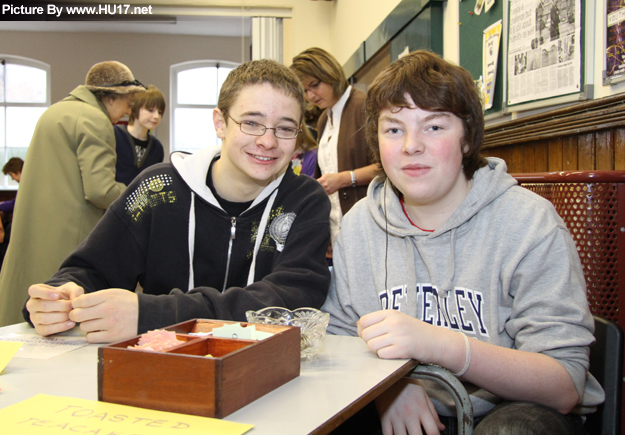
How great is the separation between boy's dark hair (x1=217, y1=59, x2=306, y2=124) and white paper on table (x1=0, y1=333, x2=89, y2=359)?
72 centimetres

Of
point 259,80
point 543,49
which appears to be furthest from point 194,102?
point 259,80

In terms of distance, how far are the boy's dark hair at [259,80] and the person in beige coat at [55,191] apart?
1116mm

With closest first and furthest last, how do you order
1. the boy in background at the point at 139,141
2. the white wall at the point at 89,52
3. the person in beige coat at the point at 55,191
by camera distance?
the person in beige coat at the point at 55,191, the boy in background at the point at 139,141, the white wall at the point at 89,52

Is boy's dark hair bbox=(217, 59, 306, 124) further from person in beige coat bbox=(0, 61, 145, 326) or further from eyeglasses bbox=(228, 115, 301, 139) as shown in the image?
person in beige coat bbox=(0, 61, 145, 326)

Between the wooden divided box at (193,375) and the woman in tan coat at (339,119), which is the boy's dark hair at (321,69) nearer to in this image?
the woman in tan coat at (339,119)

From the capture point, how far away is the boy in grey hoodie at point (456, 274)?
2.82ft

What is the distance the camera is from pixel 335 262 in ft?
4.19

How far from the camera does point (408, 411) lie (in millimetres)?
996

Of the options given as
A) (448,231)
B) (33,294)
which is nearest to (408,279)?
(448,231)

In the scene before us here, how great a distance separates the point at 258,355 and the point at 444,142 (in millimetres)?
701

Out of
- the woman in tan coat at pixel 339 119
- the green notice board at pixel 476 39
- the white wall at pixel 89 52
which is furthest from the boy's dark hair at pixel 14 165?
the green notice board at pixel 476 39

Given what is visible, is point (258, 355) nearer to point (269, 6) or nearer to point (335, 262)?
point (335, 262)

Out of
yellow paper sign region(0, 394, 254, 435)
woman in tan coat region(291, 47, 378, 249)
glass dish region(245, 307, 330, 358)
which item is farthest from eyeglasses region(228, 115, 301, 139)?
woman in tan coat region(291, 47, 378, 249)

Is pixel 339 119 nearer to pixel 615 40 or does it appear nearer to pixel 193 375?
pixel 615 40
